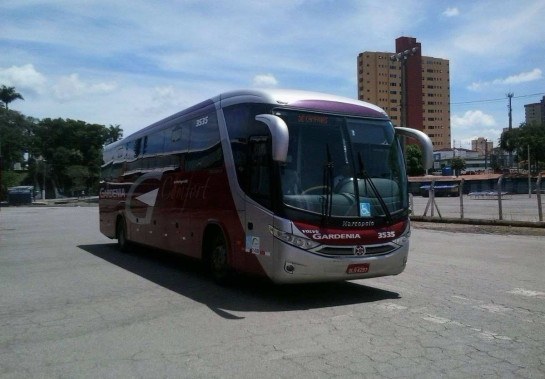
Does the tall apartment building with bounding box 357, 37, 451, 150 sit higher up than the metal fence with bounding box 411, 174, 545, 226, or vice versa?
the tall apartment building with bounding box 357, 37, 451, 150

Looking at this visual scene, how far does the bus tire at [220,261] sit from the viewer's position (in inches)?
353

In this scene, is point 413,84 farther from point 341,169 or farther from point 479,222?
point 341,169

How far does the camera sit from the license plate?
7754 millimetres

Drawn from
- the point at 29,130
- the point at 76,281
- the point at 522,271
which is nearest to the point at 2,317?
the point at 76,281

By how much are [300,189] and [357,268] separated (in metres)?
1.41

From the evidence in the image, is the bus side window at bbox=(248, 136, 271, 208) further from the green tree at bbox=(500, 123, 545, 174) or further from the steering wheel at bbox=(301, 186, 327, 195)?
the green tree at bbox=(500, 123, 545, 174)

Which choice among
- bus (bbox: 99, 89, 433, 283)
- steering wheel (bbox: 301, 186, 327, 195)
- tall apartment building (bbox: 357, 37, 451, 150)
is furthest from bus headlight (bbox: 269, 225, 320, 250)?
tall apartment building (bbox: 357, 37, 451, 150)

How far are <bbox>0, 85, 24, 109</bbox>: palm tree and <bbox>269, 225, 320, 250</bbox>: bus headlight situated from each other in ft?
291

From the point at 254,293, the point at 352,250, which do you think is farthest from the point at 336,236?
the point at 254,293

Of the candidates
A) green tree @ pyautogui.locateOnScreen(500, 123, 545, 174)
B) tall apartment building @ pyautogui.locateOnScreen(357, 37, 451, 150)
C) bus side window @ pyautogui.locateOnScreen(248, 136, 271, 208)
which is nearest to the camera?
bus side window @ pyautogui.locateOnScreen(248, 136, 271, 208)

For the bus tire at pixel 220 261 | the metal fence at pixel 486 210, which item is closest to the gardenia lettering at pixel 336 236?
the bus tire at pixel 220 261

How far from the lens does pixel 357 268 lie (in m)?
7.81

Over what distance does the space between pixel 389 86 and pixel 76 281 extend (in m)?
34.9

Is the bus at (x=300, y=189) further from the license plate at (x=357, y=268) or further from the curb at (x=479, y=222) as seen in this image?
the curb at (x=479, y=222)
